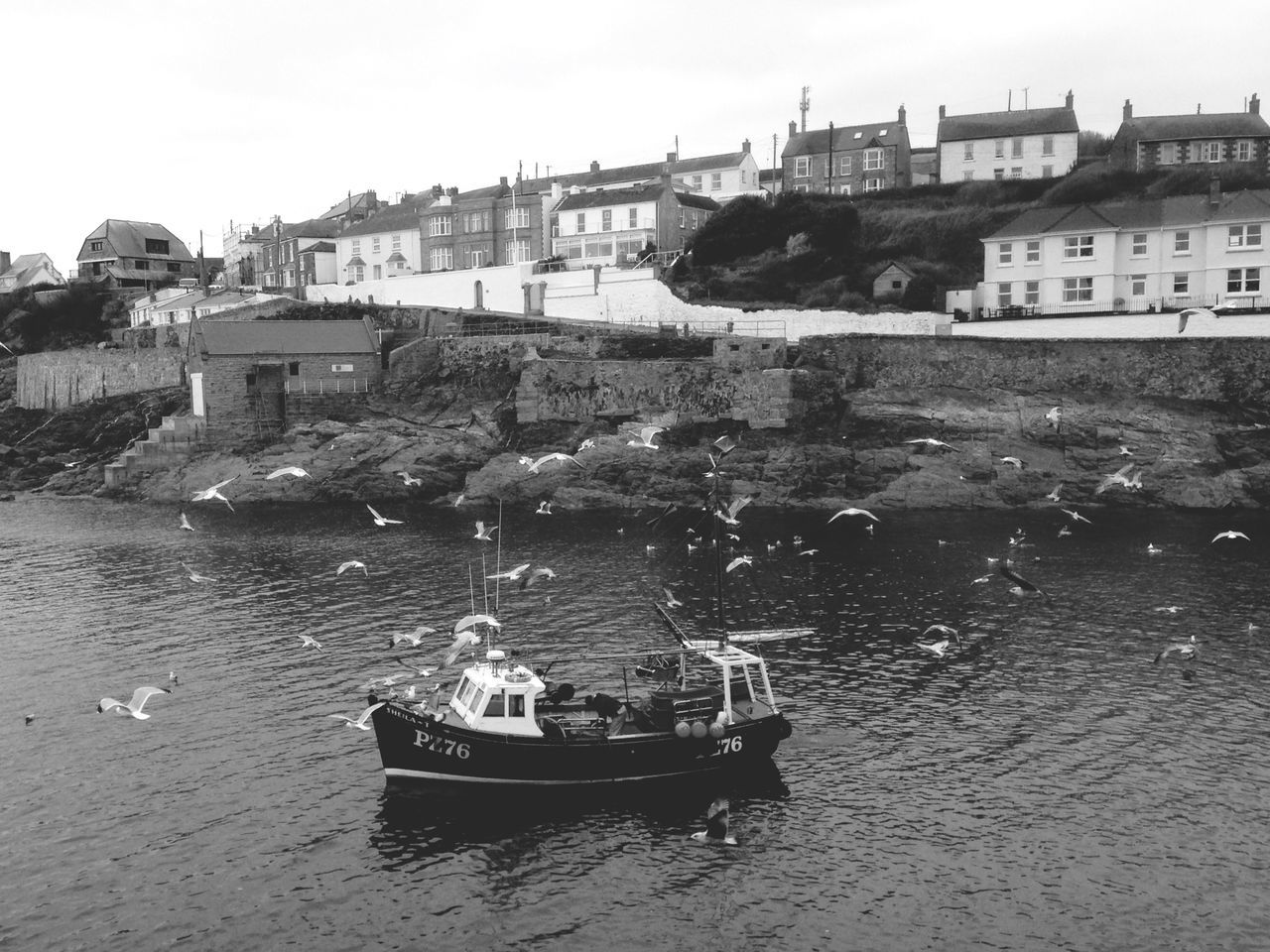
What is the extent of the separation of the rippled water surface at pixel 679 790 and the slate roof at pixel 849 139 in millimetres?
63943

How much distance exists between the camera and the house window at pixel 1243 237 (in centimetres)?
7175

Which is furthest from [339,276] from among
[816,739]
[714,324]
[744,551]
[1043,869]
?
[1043,869]

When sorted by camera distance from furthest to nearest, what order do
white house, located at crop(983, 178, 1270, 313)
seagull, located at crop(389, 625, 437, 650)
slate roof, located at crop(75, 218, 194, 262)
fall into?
slate roof, located at crop(75, 218, 194, 262), white house, located at crop(983, 178, 1270, 313), seagull, located at crop(389, 625, 437, 650)

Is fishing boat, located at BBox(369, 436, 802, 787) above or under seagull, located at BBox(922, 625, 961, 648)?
above

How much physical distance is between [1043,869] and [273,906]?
50.5ft

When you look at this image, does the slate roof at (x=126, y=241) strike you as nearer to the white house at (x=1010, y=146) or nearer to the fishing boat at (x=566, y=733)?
the white house at (x=1010, y=146)

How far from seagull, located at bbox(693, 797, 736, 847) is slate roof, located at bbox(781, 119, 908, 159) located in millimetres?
89560

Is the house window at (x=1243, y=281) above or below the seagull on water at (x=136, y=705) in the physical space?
above

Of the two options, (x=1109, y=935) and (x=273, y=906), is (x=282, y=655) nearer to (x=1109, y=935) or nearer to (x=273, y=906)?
(x=273, y=906)

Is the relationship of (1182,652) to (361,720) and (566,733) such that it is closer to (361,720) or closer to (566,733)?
(566,733)

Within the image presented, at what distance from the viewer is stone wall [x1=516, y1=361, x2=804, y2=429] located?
231 feet

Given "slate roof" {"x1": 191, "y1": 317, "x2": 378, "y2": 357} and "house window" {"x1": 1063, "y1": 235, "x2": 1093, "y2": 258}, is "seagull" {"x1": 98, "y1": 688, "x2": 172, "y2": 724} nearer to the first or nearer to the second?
"slate roof" {"x1": 191, "y1": 317, "x2": 378, "y2": 357}

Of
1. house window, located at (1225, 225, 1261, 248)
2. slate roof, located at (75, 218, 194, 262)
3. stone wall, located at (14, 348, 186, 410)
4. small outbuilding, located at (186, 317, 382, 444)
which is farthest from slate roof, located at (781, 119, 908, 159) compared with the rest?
slate roof, located at (75, 218, 194, 262)

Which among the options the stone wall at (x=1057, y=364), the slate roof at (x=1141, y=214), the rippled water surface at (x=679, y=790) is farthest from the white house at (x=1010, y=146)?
the rippled water surface at (x=679, y=790)
